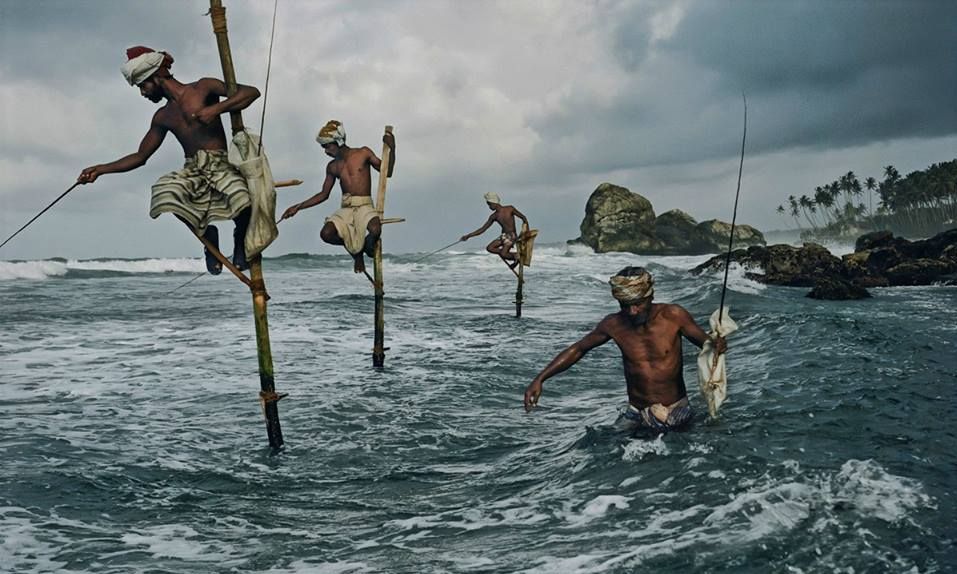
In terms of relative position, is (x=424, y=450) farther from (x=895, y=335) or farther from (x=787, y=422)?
(x=895, y=335)

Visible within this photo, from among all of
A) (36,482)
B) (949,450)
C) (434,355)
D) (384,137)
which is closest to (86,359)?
(434,355)

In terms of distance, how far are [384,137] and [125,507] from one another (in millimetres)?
7061

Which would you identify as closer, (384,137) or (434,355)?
(384,137)

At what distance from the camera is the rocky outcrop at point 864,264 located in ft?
102

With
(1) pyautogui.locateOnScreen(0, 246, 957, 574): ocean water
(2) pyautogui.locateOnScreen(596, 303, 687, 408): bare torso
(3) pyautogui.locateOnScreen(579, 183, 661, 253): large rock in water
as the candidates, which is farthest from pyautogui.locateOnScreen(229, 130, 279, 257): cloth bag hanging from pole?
(3) pyautogui.locateOnScreen(579, 183, 661, 253): large rock in water

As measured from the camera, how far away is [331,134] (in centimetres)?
1151

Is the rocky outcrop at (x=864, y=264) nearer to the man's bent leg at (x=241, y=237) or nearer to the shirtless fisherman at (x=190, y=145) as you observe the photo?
the man's bent leg at (x=241, y=237)

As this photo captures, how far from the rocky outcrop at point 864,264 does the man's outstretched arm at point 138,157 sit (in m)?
27.4

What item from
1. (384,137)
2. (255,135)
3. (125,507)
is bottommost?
(125,507)

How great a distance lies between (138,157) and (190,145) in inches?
17.5

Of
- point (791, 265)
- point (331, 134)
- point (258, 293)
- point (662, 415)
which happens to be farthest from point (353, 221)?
point (791, 265)

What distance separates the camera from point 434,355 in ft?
49.4

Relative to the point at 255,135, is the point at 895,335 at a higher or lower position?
lower

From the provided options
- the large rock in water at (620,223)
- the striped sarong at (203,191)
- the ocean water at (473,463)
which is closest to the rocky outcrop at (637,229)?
the large rock in water at (620,223)
